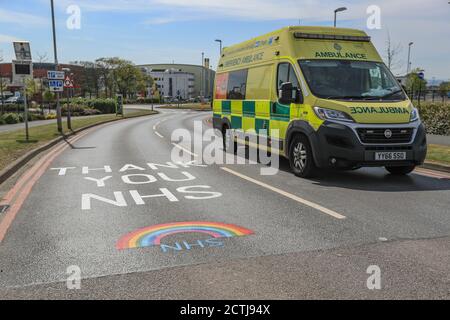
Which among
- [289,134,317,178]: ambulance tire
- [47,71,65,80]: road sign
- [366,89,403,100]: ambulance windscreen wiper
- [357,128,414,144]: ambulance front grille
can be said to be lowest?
[289,134,317,178]: ambulance tire

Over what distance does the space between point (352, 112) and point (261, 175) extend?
2.33 meters

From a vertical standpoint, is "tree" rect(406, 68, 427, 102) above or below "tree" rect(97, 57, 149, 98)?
below

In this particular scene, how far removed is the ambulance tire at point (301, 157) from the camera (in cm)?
850

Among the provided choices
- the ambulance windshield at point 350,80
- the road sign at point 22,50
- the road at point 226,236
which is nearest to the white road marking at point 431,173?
the road at point 226,236

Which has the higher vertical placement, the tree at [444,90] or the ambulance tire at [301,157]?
the tree at [444,90]

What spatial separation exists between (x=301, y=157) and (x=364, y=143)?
1349 mm

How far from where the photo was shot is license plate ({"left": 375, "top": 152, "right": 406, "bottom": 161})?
787 cm

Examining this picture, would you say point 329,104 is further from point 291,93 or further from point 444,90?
point 444,90

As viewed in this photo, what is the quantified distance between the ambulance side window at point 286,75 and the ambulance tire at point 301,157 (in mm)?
1110

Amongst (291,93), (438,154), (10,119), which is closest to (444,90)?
(438,154)

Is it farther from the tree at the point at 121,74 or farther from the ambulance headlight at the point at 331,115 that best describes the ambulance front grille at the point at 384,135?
the tree at the point at 121,74

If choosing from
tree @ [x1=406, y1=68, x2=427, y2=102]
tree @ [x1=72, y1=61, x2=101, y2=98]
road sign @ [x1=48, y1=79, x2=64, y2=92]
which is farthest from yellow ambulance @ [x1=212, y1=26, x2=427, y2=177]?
tree @ [x1=72, y1=61, x2=101, y2=98]

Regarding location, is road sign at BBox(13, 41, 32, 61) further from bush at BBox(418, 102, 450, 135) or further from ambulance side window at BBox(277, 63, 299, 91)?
bush at BBox(418, 102, 450, 135)
